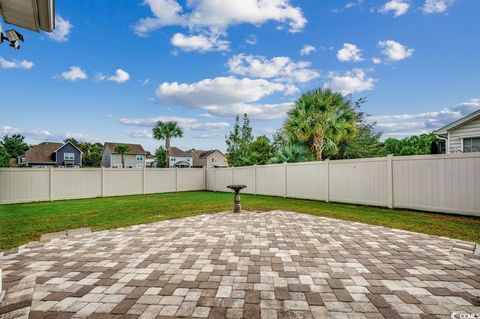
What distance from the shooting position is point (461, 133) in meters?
10.5

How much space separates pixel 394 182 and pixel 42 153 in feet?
137

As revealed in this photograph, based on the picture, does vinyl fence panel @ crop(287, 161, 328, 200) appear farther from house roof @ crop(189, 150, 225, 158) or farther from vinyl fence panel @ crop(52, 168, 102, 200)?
house roof @ crop(189, 150, 225, 158)

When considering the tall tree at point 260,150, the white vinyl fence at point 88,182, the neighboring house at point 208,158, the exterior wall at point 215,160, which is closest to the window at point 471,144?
the tall tree at point 260,150

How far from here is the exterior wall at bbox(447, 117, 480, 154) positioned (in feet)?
32.7

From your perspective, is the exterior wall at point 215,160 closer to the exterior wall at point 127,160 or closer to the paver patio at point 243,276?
the exterior wall at point 127,160

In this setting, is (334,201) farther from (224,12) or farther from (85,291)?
(85,291)

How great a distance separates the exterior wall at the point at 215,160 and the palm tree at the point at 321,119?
36.3 metres

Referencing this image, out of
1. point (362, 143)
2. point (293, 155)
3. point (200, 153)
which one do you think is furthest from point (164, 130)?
point (200, 153)

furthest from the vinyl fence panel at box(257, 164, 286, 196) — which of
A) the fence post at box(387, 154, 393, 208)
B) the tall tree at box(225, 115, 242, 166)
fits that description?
the tall tree at box(225, 115, 242, 166)

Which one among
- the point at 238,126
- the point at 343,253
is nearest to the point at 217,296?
the point at 343,253

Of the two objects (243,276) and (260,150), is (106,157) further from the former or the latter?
(243,276)

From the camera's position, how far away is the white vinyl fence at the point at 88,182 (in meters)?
11.1

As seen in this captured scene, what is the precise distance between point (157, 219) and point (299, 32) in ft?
32.3

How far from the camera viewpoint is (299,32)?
11414 millimetres
